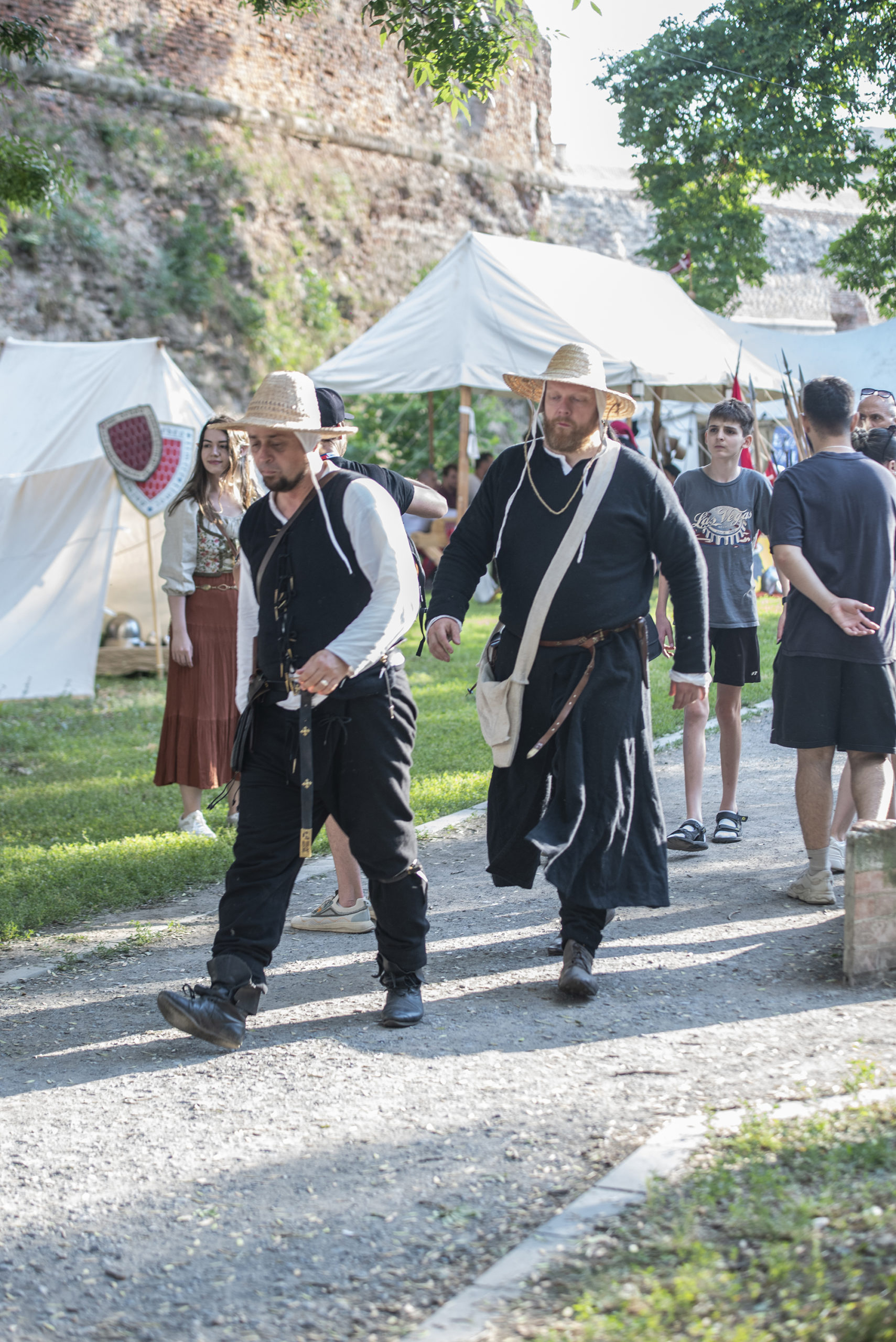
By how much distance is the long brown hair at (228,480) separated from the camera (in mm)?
6668

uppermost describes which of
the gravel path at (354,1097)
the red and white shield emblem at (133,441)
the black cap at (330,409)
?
the red and white shield emblem at (133,441)

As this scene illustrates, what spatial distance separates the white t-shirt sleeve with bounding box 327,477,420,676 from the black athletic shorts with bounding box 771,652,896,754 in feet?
5.77

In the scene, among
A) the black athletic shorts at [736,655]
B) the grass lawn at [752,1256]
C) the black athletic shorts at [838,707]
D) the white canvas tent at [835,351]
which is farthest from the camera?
the white canvas tent at [835,351]

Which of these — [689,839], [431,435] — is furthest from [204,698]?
[431,435]

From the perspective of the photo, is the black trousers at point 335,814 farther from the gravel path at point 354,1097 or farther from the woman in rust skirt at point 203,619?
the woman in rust skirt at point 203,619

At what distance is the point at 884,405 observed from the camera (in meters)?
6.53

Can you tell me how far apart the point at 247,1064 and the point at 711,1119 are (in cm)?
140

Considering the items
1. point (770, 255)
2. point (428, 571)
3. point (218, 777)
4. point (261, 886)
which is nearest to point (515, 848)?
point (261, 886)

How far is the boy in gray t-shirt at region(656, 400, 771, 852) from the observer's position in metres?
6.28

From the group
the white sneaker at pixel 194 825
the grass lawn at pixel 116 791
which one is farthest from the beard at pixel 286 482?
the white sneaker at pixel 194 825

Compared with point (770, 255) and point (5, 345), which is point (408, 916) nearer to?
point (5, 345)

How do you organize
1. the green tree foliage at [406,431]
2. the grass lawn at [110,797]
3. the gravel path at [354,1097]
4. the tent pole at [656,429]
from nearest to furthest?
the gravel path at [354,1097] < the grass lawn at [110,797] < the tent pole at [656,429] < the green tree foliage at [406,431]

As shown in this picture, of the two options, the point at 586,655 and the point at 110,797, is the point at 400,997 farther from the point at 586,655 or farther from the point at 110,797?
the point at 110,797

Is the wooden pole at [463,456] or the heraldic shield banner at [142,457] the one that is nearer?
the heraldic shield banner at [142,457]
